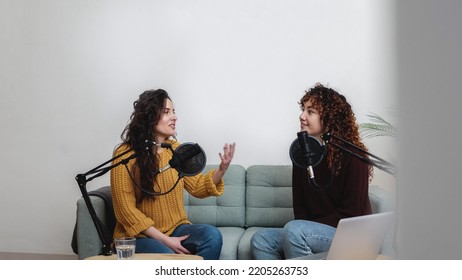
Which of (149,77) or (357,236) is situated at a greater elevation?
(149,77)

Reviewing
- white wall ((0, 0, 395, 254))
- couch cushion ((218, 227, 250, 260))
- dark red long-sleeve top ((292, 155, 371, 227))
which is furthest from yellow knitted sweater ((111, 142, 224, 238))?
white wall ((0, 0, 395, 254))

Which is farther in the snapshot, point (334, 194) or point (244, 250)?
point (244, 250)

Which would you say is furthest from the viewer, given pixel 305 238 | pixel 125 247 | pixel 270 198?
pixel 270 198

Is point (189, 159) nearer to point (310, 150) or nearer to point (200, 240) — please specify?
point (310, 150)

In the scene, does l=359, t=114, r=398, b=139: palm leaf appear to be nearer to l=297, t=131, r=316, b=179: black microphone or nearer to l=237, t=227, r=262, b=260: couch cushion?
l=237, t=227, r=262, b=260: couch cushion

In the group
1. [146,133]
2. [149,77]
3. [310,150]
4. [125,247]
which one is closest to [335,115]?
[146,133]

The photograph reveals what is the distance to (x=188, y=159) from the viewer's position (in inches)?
70.4

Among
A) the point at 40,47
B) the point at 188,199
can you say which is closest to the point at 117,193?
the point at 188,199

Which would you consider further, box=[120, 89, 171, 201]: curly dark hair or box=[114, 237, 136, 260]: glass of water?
box=[120, 89, 171, 201]: curly dark hair

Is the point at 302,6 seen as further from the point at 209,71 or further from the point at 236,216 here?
the point at 236,216

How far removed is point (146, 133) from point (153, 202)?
32 centimetres

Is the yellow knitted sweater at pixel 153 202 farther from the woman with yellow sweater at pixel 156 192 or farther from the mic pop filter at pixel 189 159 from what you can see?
the mic pop filter at pixel 189 159

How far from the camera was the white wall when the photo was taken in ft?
10.8

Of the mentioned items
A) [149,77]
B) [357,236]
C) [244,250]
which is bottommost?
[244,250]
